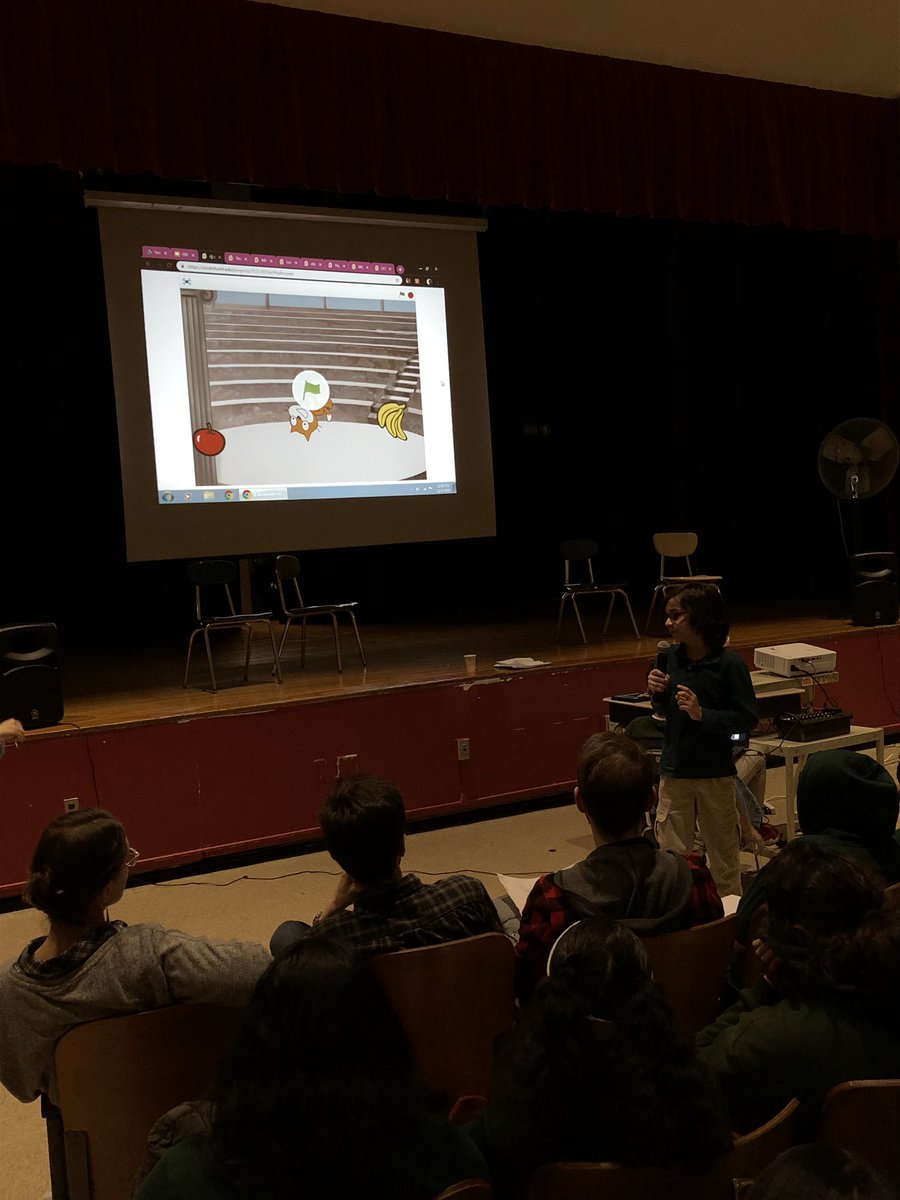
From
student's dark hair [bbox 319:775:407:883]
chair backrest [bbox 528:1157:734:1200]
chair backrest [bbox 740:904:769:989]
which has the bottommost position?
chair backrest [bbox 740:904:769:989]

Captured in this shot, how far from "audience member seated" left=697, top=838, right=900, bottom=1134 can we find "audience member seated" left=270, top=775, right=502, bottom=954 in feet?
1.92

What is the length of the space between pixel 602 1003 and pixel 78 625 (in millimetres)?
8581

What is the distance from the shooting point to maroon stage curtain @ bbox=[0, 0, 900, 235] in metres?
4.68

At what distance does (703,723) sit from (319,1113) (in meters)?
2.43

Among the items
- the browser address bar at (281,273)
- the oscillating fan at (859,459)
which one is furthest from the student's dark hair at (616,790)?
the oscillating fan at (859,459)

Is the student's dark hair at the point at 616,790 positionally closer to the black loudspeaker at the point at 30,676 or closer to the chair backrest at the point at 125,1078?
the chair backrest at the point at 125,1078

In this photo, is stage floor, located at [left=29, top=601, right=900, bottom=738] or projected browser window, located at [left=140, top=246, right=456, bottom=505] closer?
stage floor, located at [left=29, top=601, right=900, bottom=738]

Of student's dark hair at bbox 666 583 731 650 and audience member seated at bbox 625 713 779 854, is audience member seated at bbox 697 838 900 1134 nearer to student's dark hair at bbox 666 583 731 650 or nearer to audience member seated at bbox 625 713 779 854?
student's dark hair at bbox 666 583 731 650

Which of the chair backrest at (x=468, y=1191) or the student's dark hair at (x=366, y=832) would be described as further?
the student's dark hair at (x=366, y=832)

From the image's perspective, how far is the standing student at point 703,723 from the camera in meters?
3.33

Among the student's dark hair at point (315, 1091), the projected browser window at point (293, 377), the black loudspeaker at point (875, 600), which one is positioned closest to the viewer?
the student's dark hair at point (315, 1091)

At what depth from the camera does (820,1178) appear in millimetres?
933

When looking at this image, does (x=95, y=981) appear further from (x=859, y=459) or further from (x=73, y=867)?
(x=859, y=459)

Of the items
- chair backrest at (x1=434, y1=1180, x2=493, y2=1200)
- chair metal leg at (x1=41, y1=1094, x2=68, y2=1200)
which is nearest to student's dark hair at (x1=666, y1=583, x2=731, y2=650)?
chair metal leg at (x1=41, y1=1094, x2=68, y2=1200)
